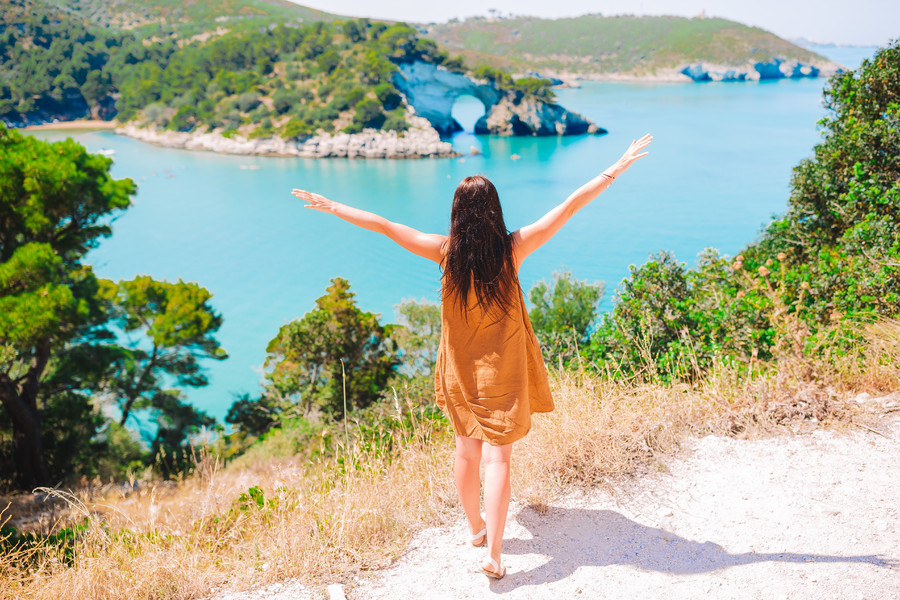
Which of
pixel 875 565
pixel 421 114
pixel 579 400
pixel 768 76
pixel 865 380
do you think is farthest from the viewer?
pixel 768 76

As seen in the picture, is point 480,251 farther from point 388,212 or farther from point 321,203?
point 388,212

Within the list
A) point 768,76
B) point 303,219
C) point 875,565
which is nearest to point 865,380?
point 875,565

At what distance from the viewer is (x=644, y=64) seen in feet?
345

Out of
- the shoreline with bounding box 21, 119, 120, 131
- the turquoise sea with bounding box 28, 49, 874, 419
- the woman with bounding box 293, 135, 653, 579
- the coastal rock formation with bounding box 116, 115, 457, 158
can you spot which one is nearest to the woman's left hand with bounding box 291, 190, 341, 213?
the woman with bounding box 293, 135, 653, 579

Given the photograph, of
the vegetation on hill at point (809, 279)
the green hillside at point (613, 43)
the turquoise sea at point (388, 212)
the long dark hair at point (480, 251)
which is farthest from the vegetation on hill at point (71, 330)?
the green hillside at point (613, 43)

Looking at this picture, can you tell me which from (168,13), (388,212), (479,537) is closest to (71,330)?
(479,537)

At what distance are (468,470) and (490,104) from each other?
194ft

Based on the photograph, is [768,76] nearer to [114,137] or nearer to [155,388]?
[114,137]

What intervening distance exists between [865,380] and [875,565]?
1.55m

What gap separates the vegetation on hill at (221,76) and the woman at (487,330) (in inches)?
1882

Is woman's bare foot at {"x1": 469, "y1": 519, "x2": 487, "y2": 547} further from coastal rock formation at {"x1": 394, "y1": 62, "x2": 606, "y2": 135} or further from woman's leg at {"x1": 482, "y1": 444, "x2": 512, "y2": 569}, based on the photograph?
coastal rock formation at {"x1": 394, "y1": 62, "x2": 606, "y2": 135}

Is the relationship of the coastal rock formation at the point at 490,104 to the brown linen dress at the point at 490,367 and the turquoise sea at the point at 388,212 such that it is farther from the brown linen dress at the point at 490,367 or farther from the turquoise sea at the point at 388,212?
the brown linen dress at the point at 490,367

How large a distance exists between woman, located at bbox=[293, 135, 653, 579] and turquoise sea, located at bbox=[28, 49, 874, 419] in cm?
1403

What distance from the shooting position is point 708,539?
206 centimetres
